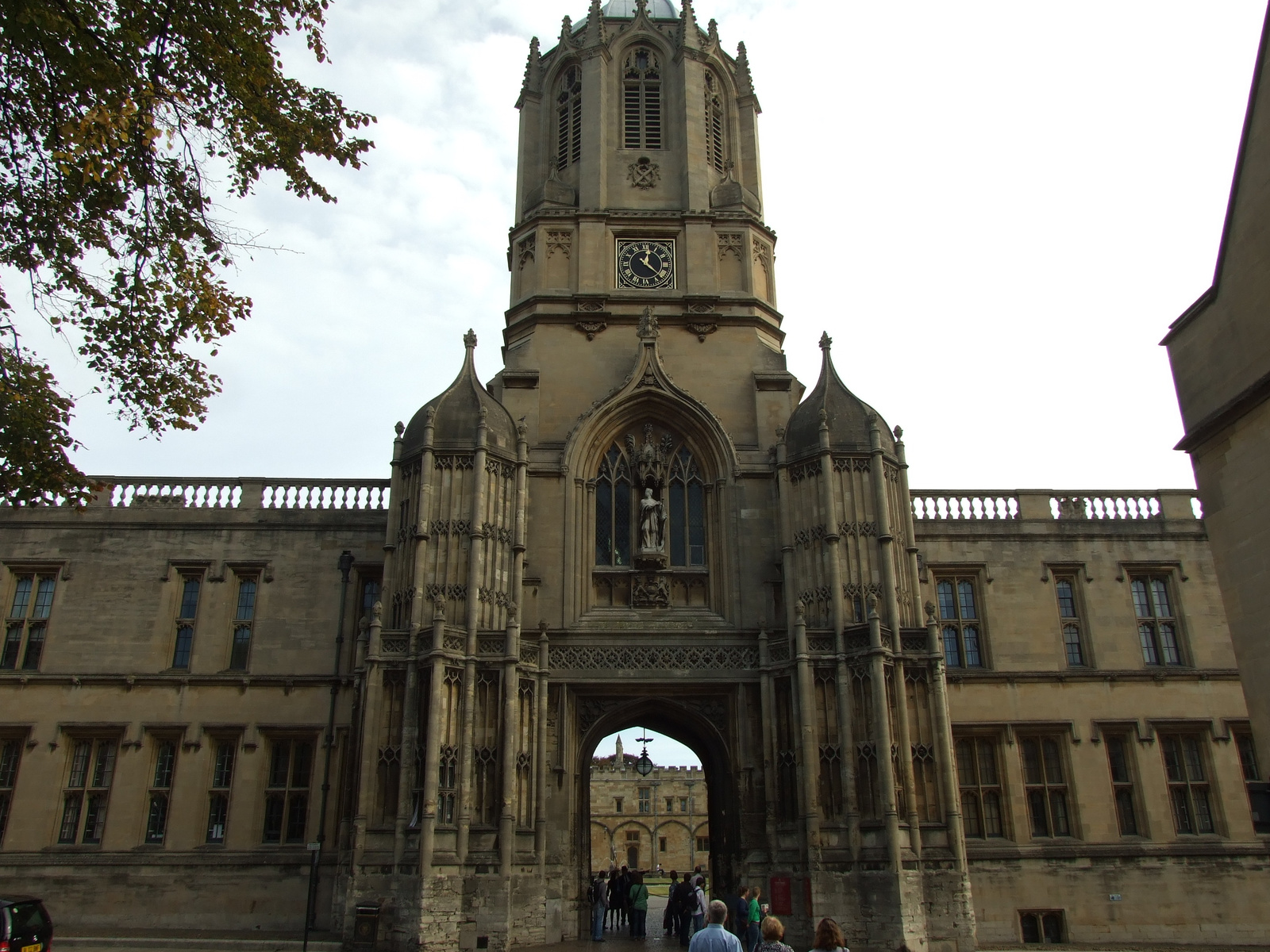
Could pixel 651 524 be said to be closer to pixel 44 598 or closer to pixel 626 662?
pixel 626 662

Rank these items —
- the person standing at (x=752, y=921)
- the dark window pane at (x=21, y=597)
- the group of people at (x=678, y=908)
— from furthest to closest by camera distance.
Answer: the dark window pane at (x=21, y=597), the group of people at (x=678, y=908), the person standing at (x=752, y=921)

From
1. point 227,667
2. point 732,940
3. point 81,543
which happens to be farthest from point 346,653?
point 732,940

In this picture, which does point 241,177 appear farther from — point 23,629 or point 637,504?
point 23,629

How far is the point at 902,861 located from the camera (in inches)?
748

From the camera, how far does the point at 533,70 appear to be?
31.0 m

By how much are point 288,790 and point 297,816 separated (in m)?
0.59

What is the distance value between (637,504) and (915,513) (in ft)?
24.5

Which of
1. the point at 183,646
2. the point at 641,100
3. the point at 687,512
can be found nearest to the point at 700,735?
the point at 687,512

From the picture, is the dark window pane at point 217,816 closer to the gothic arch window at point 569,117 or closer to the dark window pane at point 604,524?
the dark window pane at point 604,524

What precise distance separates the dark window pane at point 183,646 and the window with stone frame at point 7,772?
11.4ft

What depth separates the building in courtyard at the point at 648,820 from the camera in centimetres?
7581

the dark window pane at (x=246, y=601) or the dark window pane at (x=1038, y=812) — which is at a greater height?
the dark window pane at (x=246, y=601)

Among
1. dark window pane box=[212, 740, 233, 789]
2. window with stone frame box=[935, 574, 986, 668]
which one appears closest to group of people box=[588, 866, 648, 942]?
dark window pane box=[212, 740, 233, 789]

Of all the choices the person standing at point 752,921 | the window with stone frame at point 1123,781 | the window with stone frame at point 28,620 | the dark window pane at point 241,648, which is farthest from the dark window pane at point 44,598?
the window with stone frame at point 1123,781
